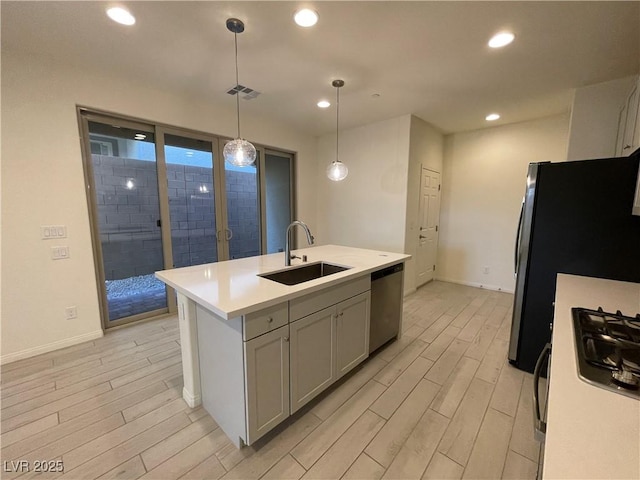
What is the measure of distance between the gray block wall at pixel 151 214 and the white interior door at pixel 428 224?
2.83 metres

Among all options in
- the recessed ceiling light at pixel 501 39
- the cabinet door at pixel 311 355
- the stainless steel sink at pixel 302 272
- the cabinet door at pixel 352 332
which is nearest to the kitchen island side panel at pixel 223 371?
the cabinet door at pixel 311 355

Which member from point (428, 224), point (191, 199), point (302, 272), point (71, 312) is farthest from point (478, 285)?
point (71, 312)

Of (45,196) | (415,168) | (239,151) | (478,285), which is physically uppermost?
(415,168)

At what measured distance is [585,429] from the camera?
0.63 m

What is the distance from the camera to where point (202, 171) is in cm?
353

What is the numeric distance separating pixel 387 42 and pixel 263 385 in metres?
2.58

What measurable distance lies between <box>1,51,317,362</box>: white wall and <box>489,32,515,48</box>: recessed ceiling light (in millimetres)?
3295

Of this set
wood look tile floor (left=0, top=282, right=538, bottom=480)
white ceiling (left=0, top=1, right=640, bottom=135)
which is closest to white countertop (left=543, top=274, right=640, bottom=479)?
wood look tile floor (left=0, top=282, right=538, bottom=480)

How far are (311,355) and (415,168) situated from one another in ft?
10.4

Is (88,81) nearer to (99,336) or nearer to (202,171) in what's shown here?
(202,171)

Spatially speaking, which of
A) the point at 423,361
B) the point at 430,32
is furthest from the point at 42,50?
the point at 423,361

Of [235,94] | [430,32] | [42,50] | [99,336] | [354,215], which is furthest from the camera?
[354,215]

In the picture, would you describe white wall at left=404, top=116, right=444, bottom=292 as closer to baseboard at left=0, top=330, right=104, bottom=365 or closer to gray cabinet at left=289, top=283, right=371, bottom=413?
gray cabinet at left=289, top=283, right=371, bottom=413

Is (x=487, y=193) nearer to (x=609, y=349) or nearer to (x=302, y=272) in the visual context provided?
(x=302, y=272)
